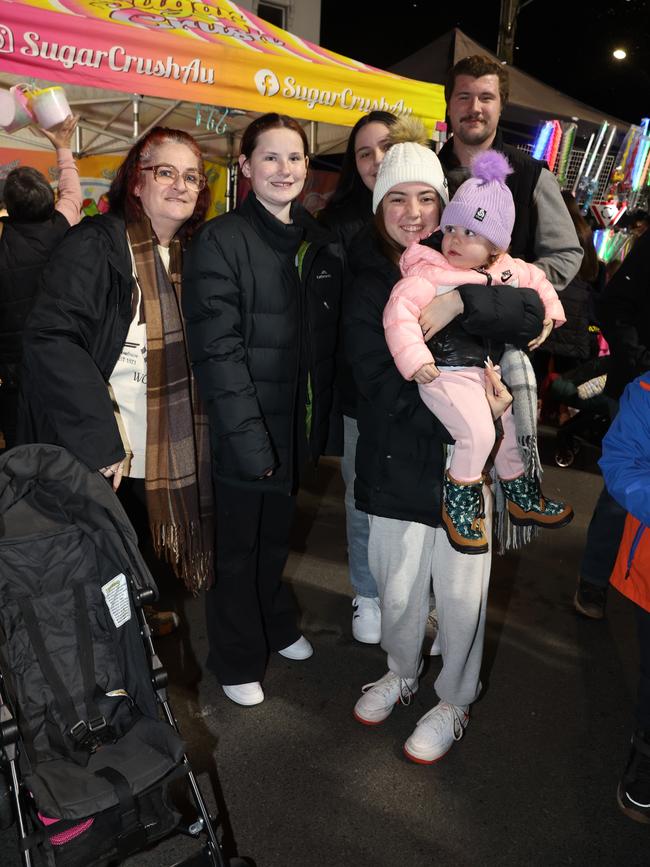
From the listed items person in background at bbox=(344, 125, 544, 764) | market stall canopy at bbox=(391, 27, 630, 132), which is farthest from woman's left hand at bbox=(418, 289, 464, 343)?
market stall canopy at bbox=(391, 27, 630, 132)

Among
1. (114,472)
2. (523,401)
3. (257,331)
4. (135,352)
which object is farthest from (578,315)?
(114,472)

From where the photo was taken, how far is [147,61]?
132 inches

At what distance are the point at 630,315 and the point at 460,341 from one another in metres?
1.18

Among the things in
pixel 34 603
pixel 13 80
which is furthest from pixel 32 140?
pixel 34 603

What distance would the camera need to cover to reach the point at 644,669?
2.12 metres

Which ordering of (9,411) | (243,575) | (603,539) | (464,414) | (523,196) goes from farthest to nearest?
(9,411) < (603,539) < (523,196) < (243,575) < (464,414)

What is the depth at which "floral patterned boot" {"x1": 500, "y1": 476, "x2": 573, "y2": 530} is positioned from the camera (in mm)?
2287

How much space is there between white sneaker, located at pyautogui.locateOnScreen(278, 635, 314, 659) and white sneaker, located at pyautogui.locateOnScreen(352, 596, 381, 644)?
250 millimetres

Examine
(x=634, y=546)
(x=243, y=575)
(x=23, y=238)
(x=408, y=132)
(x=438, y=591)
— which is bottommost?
(x=243, y=575)

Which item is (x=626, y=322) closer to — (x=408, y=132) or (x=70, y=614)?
(x=408, y=132)

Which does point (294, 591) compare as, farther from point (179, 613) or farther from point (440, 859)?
point (440, 859)

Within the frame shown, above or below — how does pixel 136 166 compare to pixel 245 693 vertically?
above

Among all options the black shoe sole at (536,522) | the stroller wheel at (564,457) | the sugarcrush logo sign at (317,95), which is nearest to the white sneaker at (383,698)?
the black shoe sole at (536,522)

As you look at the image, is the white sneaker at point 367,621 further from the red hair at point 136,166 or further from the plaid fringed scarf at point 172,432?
the red hair at point 136,166
